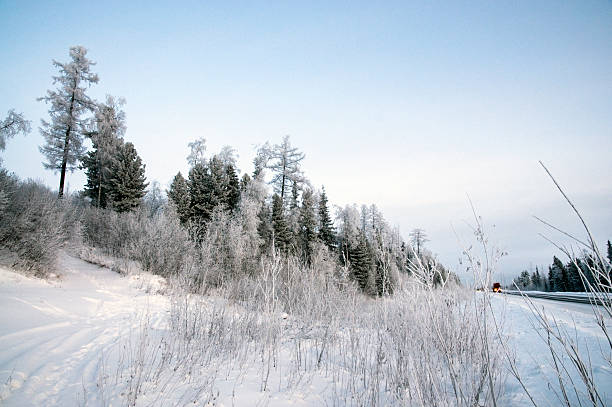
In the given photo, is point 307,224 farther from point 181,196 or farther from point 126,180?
point 126,180

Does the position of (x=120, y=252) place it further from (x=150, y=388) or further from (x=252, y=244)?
(x=150, y=388)

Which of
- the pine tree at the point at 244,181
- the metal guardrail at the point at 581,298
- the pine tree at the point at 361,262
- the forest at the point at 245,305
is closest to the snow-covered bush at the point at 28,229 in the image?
the forest at the point at 245,305

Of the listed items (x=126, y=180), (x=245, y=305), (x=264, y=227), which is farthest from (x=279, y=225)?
(x=245, y=305)

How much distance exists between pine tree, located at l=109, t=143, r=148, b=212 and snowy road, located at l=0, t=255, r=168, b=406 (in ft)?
47.8

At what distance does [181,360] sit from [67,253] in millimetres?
15918

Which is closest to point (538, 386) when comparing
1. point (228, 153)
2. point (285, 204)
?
point (285, 204)

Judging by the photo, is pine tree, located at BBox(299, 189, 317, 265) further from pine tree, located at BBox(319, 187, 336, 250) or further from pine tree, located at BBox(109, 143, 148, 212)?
pine tree, located at BBox(109, 143, 148, 212)

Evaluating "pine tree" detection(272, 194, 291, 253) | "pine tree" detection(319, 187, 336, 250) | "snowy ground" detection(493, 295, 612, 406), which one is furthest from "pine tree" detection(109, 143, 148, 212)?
"snowy ground" detection(493, 295, 612, 406)

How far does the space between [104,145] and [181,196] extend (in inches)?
309

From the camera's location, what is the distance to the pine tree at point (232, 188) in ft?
96.0

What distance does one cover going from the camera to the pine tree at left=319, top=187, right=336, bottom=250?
3553 centimetres

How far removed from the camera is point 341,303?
571 cm

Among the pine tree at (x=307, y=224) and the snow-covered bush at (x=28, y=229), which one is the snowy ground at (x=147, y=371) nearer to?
the snow-covered bush at (x=28, y=229)

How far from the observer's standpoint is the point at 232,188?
2986 centimetres
